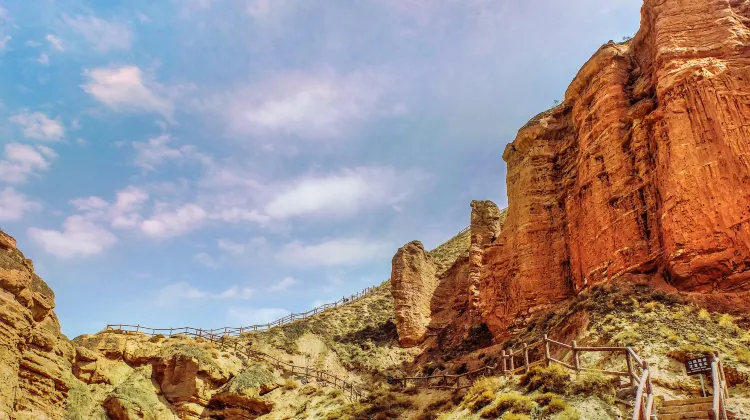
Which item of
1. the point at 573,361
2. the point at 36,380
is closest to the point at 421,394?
the point at 573,361

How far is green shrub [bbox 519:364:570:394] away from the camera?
20219 millimetres

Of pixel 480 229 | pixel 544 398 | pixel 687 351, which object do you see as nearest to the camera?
pixel 544 398

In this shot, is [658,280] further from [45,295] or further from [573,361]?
[45,295]

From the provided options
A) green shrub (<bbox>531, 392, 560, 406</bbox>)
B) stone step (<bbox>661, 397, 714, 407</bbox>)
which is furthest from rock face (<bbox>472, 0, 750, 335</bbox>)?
green shrub (<bbox>531, 392, 560, 406</bbox>)

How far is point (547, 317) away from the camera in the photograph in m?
32.8

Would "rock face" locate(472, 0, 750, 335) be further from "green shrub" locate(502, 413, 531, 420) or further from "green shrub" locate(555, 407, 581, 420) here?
"green shrub" locate(502, 413, 531, 420)

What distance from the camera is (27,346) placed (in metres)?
30.3

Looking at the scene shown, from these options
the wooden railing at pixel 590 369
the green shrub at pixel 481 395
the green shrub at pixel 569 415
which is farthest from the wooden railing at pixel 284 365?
the green shrub at pixel 569 415

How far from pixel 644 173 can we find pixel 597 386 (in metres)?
15.0

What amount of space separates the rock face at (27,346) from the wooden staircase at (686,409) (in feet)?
87.4

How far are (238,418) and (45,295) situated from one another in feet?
49.6

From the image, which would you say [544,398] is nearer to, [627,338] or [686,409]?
[686,409]

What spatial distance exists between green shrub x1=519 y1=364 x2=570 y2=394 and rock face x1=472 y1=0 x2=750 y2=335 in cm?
847

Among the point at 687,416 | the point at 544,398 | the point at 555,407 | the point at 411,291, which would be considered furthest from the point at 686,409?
the point at 411,291
